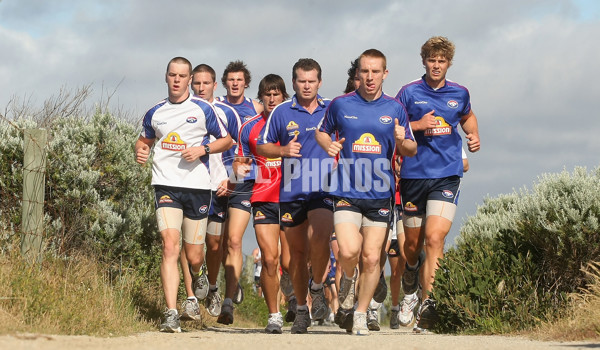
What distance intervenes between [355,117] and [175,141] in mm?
2119

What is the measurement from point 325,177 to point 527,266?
2524 mm

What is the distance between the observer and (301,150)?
11.1 m

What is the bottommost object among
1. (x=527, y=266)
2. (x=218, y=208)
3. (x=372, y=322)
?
(x=372, y=322)

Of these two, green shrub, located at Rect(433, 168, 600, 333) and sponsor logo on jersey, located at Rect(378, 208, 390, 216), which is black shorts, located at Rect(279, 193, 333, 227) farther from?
green shrub, located at Rect(433, 168, 600, 333)

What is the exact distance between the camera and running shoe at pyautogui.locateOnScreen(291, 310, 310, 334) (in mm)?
11156

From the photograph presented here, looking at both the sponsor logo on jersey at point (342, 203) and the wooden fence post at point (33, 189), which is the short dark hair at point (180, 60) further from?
the sponsor logo on jersey at point (342, 203)

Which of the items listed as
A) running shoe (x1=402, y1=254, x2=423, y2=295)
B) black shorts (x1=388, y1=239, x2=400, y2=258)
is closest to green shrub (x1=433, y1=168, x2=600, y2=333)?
running shoe (x1=402, y1=254, x2=423, y2=295)

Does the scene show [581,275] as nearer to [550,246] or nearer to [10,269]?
[550,246]

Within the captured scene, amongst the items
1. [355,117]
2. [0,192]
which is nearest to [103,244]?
[0,192]

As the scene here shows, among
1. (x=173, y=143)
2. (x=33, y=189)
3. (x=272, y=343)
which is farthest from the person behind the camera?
(x=33, y=189)

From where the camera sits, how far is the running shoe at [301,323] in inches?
439

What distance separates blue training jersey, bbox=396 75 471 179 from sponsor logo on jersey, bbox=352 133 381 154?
1.01 meters

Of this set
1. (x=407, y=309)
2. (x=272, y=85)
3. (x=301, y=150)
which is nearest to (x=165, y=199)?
(x=301, y=150)

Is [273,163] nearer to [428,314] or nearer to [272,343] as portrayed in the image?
[428,314]
